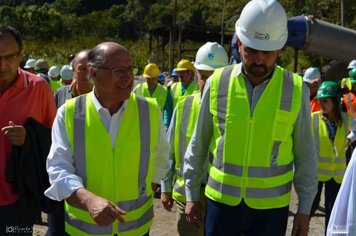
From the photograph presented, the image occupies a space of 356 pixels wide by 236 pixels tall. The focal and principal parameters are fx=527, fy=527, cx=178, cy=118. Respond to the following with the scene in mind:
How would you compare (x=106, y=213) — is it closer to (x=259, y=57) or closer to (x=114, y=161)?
(x=114, y=161)

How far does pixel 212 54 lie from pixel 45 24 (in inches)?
1808

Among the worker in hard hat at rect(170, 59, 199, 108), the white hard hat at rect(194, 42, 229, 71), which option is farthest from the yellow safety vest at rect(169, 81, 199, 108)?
the white hard hat at rect(194, 42, 229, 71)

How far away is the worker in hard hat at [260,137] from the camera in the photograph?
2.81 metres

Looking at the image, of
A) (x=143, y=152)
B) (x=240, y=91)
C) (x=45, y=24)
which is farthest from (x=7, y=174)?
(x=45, y=24)

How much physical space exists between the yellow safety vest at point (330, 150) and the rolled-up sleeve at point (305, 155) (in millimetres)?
2454

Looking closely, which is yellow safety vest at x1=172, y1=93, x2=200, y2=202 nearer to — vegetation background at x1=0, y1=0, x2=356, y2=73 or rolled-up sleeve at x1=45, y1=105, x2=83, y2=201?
rolled-up sleeve at x1=45, y1=105, x2=83, y2=201

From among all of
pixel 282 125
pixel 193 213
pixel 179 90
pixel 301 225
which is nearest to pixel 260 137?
pixel 282 125

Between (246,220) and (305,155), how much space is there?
48 centimetres

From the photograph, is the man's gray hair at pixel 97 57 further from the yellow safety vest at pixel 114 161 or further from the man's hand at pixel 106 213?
the man's hand at pixel 106 213

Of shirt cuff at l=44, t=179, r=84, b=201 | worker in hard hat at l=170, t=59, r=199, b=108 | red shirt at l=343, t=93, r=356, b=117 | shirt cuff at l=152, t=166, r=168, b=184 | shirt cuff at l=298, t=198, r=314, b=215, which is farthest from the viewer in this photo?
worker in hard hat at l=170, t=59, r=199, b=108

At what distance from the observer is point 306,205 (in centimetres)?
290

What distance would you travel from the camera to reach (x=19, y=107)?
3.14 m

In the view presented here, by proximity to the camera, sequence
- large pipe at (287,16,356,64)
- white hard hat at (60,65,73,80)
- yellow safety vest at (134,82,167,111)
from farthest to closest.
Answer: yellow safety vest at (134,82,167,111) → white hard hat at (60,65,73,80) → large pipe at (287,16,356,64)

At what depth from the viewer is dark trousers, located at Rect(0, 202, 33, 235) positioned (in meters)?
3.10
